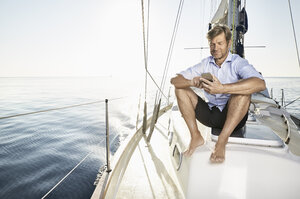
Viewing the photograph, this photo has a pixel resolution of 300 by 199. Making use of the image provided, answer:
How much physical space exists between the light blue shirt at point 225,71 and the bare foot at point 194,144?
444mm

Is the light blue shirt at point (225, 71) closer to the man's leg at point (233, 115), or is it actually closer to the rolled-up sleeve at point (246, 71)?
the rolled-up sleeve at point (246, 71)

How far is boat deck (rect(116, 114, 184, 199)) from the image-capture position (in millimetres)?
1580

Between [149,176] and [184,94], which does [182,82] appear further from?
[149,176]

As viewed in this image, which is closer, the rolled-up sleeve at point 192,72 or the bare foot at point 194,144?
the bare foot at point 194,144

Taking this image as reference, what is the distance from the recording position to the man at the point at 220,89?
3.92ft

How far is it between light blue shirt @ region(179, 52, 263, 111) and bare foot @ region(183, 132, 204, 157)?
0.44 meters

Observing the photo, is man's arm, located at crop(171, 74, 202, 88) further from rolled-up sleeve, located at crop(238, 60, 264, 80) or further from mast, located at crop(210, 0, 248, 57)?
mast, located at crop(210, 0, 248, 57)

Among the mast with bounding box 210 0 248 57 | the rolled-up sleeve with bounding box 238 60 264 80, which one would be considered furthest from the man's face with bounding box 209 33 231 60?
the mast with bounding box 210 0 248 57

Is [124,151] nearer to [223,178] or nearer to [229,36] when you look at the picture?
[223,178]

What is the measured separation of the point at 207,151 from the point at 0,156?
5292mm

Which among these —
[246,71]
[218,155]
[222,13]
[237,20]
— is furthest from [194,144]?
[222,13]

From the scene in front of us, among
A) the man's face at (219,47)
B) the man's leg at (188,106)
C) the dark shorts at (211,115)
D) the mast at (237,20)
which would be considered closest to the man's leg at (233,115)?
the dark shorts at (211,115)

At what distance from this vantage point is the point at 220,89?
1216 millimetres

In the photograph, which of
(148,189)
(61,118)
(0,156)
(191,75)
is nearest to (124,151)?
(148,189)
